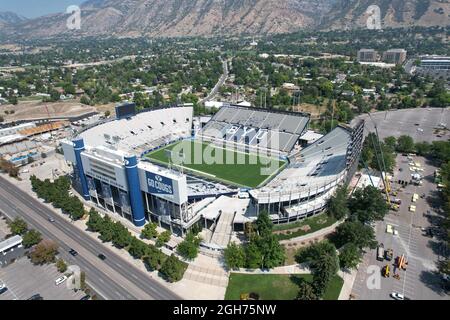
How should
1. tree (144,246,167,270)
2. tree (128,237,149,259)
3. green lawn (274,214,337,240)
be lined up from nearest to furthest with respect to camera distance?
tree (144,246,167,270), tree (128,237,149,259), green lawn (274,214,337,240)

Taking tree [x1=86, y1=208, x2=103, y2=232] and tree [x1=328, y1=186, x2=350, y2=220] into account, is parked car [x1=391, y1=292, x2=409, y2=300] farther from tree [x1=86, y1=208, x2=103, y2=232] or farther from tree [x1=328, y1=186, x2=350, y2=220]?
tree [x1=86, y1=208, x2=103, y2=232]

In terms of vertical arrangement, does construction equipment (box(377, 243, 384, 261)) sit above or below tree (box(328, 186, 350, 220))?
below

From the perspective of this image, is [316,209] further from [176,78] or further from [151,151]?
[176,78]

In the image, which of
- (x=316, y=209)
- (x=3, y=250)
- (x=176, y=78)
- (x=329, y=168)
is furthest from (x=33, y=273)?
(x=176, y=78)

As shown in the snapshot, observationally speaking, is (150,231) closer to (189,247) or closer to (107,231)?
(107,231)

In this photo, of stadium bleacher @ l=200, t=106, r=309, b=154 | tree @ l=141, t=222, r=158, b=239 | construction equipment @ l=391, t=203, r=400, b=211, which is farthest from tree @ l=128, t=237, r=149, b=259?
stadium bleacher @ l=200, t=106, r=309, b=154

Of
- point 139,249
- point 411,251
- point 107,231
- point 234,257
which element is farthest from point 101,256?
point 411,251
